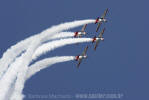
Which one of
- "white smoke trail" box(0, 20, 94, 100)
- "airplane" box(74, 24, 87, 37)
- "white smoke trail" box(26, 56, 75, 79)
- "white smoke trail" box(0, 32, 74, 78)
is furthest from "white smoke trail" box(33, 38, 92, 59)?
"airplane" box(74, 24, 87, 37)

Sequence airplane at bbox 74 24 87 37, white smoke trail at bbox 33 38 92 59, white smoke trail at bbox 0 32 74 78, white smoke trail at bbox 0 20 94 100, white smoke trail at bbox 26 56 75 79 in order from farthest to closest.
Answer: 1. airplane at bbox 74 24 87 37
2. white smoke trail at bbox 33 38 92 59
3. white smoke trail at bbox 26 56 75 79
4. white smoke trail at bbox 0 32 74 78
5. white smoke trail at bbox 0 20 94 100

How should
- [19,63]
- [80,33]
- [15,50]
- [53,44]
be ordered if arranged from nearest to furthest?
[19,63] → [15,50] → [53,44] → [80,33]

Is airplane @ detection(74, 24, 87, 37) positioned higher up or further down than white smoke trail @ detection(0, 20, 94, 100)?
higher up

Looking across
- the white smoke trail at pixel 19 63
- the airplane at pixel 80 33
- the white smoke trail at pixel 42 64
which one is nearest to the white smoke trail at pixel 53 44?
the white smoke trail at pixel 42 64

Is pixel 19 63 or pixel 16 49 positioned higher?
pixel 16 49

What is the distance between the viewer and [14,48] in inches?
4281

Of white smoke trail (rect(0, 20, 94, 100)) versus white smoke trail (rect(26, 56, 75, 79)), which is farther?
white smoke trail (rect(26, 56, 75, 79))

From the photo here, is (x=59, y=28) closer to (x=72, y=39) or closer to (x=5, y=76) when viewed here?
(x=72, y=39)

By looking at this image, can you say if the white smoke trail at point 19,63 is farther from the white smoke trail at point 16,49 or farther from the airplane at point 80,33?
the airplane at point 80,33

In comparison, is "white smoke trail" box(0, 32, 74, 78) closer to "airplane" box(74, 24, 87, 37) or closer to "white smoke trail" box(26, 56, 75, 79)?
"white smoke trail" box(26, 56, 75, 79)

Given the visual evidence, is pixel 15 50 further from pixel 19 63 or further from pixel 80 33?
pixel 80 33

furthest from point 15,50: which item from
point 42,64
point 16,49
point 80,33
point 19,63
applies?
point 80,33

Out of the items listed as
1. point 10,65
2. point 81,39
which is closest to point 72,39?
point 81,39

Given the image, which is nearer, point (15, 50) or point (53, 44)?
point (15, 50)
